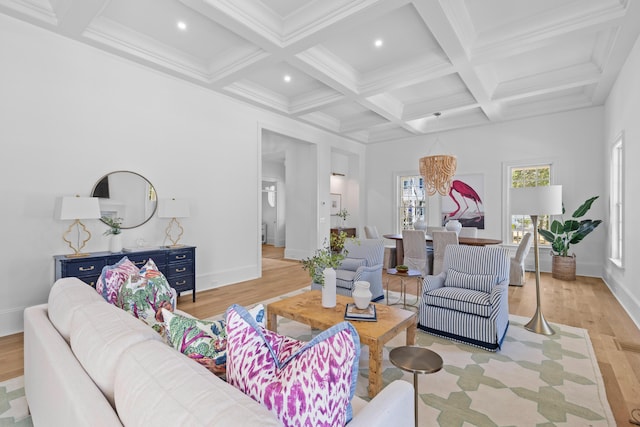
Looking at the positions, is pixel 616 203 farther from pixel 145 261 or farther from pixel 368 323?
pixel 145 261

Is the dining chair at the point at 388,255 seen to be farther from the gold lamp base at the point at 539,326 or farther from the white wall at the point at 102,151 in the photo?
the gold lamp base at the point at 539,326

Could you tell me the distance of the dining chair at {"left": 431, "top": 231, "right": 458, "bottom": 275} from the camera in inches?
211

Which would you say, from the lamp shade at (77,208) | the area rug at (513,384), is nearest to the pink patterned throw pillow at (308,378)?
the area rug at (513,384)

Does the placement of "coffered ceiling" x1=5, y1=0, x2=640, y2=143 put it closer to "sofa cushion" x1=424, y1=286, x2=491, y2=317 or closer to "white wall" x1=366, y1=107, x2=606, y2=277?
"white wall" x1=366, y1=107, x2=606, y2=277

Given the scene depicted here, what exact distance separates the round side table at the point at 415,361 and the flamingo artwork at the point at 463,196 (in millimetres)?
6207

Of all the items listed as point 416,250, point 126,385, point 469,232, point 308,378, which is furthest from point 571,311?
point 126,385

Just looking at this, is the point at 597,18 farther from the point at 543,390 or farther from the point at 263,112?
the point at 263,112

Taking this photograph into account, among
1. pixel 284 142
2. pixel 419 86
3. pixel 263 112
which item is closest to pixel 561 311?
pixel 419 86

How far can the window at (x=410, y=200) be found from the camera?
8.11 metres

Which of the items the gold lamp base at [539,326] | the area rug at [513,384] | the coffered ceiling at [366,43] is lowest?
the area rug at [513,384]

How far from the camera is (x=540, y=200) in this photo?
3133 mm

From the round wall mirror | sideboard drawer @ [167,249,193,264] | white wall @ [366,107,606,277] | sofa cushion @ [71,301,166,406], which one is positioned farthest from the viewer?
white wall @ [366,107,606,277]

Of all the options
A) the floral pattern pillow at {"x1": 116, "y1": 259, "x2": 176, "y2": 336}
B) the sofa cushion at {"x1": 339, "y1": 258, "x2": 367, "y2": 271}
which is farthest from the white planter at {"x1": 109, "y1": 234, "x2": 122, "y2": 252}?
the sofa cushion at {"x1": 339, "y1": 258, "x2": 367, "y2": 271}

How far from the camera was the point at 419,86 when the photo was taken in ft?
18.4
